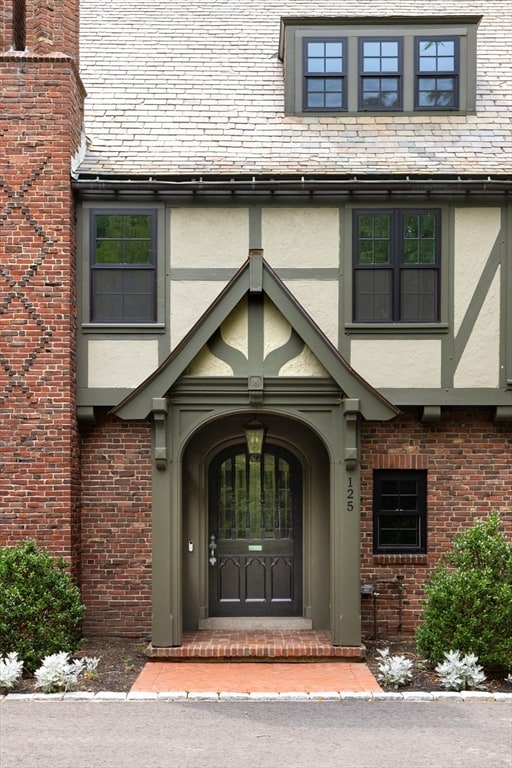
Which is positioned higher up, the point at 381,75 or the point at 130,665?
the point at 381,75

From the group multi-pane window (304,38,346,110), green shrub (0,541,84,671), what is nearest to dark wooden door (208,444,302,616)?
green shrub (0,541,84,671)

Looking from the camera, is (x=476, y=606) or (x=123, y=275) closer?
(x=476, y=606)

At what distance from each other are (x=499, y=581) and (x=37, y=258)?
7028 mm

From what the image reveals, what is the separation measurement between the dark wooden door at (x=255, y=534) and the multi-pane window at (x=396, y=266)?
8.13ft

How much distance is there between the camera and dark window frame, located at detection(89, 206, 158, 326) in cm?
1177

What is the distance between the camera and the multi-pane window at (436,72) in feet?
43.6

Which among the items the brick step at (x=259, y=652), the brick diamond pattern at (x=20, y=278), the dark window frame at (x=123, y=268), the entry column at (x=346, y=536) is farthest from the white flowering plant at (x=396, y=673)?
the brick diamond pattern at (x=20, y=278)

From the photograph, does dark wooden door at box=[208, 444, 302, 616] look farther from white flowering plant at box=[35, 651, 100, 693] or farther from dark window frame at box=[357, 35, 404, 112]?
dark window frame at box=[357, 35, 404, 112]

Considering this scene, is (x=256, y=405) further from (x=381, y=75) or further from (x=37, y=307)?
(x=381, y=75)

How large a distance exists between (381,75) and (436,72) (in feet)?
2.78

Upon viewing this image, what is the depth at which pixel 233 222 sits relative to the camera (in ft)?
38.9

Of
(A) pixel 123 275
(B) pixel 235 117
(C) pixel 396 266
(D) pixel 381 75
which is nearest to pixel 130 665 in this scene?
(A) pixel 123 275

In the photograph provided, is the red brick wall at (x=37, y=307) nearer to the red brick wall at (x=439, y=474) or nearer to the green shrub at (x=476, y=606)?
the red brick wall at (x=439, y=474)

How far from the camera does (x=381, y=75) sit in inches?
522
